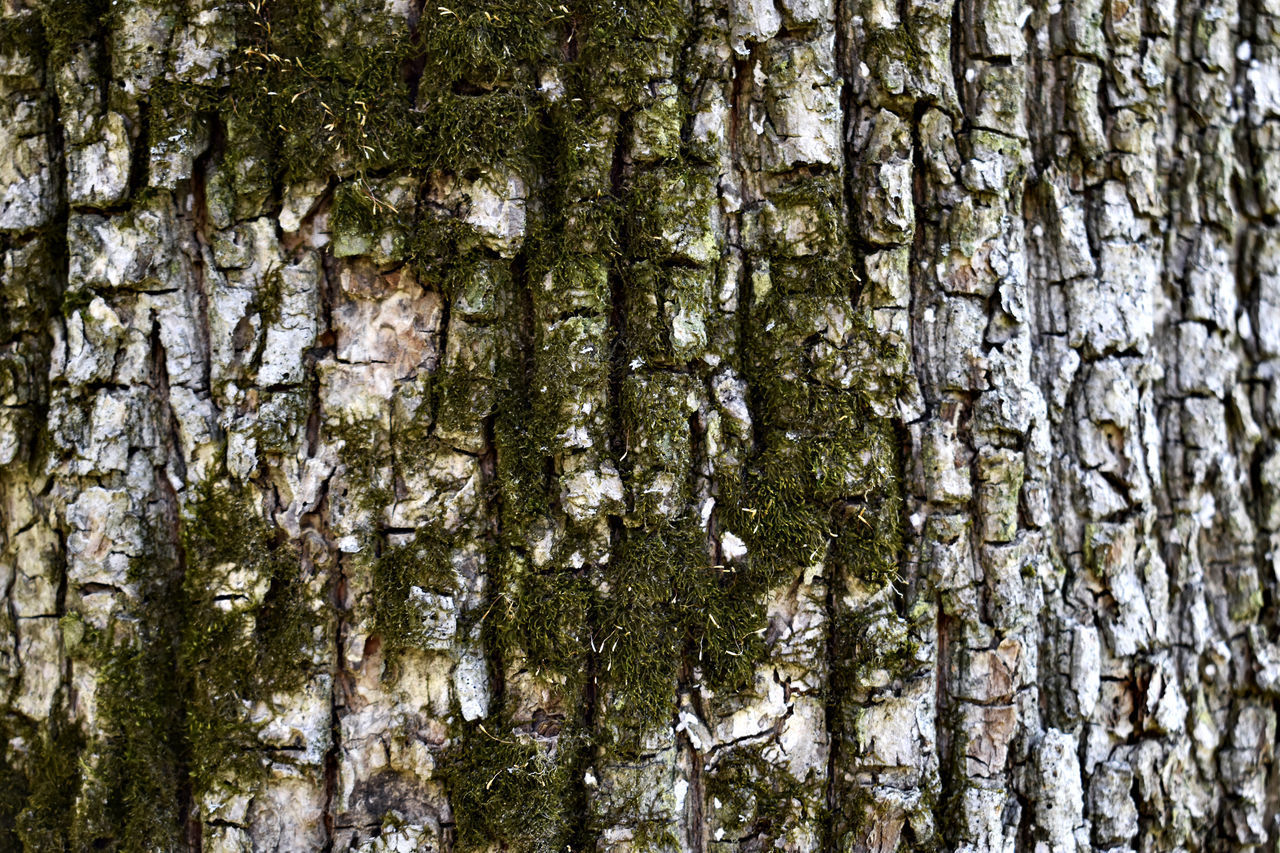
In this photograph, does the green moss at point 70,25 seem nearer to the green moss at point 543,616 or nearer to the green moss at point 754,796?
the green moss at point 543,616

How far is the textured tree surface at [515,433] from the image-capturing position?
1.65 metres

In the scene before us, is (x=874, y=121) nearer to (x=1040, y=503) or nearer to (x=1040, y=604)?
(x=1040, y=503)

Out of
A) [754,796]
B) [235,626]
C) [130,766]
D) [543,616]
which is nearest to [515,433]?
[543,616]

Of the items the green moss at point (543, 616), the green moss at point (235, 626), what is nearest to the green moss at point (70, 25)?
the green moss at point (235, 626)

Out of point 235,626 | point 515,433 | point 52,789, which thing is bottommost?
point 52,789

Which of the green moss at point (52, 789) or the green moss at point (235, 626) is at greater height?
the green moss at point (235, 626)

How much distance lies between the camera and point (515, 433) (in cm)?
167

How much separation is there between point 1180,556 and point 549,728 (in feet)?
5.33

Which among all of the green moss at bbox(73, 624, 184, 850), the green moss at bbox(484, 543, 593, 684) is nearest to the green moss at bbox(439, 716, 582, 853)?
the green moss at bbox(484, 543, 593, 684)

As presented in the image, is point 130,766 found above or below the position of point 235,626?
below

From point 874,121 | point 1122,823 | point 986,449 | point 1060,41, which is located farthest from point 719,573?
point 1060,41

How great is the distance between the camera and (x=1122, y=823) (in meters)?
1.89

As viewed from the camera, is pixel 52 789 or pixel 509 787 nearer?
pixel 509 787

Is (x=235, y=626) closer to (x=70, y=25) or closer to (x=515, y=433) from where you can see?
(x=515, y=433)
